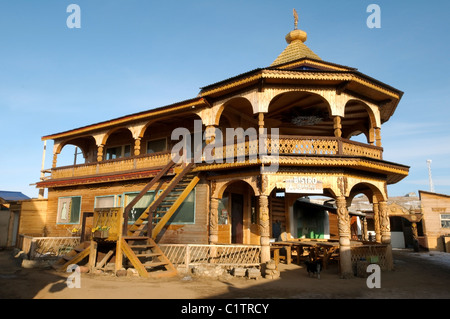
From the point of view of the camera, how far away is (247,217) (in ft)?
56.1

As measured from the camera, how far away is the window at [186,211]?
15156 mm

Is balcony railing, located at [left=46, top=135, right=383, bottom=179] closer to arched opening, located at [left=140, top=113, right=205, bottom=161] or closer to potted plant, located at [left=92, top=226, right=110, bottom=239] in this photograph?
arched opening, located at [left=140, top=113, right=205, bottom=161]

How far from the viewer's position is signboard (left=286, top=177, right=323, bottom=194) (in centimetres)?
1255

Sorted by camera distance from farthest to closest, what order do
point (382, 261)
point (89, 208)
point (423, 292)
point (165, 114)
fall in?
point (89, 208) < point (165, 114) < point (382, 261) < point (423, 292)

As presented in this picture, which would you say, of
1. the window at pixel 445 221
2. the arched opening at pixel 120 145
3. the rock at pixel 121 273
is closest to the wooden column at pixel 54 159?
the arched opening at pixel 120 145

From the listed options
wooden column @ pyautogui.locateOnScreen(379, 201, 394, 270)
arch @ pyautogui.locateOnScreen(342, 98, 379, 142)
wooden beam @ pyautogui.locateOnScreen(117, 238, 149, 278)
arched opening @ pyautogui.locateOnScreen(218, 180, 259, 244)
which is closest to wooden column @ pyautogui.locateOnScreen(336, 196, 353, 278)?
wooden column @ pyautogui.locateOnScreen(379, 201, 394, 270)

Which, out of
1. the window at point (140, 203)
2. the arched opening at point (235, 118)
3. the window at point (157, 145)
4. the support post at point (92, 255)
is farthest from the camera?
the window at point (157, 145)

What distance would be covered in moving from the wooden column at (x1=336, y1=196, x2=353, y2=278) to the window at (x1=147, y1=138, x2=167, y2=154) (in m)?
10.5

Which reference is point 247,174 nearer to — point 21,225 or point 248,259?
point 248,259

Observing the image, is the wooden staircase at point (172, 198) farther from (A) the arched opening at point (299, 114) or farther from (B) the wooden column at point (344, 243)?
(B) the wooden column at point (344, 243)

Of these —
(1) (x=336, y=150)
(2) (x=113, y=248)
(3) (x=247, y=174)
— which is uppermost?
(1) (x=336, y=150)

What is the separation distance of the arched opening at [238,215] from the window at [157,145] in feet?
16.8

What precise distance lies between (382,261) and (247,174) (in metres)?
6.68
